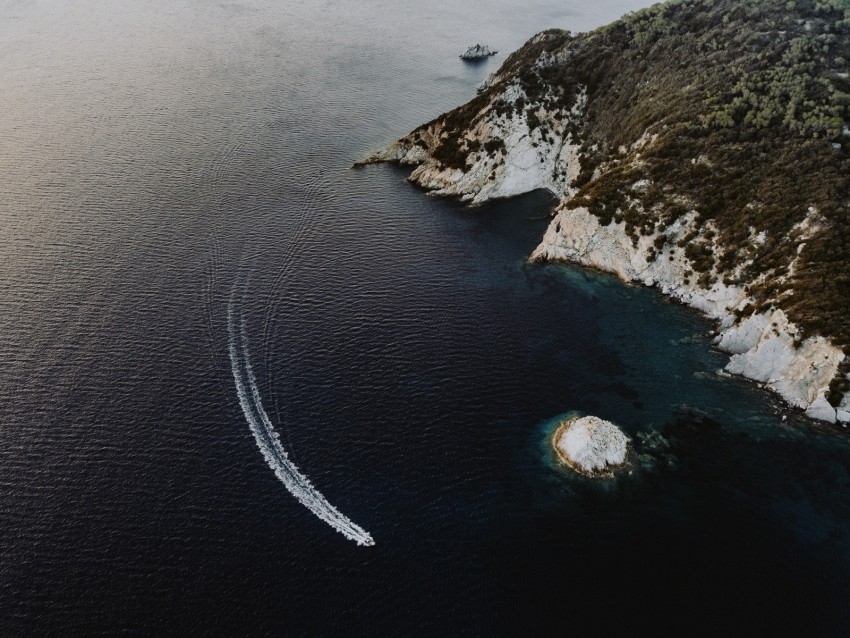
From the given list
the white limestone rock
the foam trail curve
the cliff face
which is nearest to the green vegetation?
the cliff face

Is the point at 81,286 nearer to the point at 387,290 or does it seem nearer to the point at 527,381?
the point at 387,290

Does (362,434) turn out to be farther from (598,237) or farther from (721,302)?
(721,302)

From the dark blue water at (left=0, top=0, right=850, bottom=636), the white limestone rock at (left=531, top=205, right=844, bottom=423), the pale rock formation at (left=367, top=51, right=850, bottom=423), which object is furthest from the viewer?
the pale rock formation at (left=367, top=51, right=850, bottom=423)

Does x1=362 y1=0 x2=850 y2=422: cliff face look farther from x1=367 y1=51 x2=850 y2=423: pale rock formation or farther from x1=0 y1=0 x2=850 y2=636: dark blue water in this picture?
x1=0 y1=0 x2=850 y2=636: dark blue water

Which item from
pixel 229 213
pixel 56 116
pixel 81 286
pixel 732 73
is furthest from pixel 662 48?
pixel 56 116

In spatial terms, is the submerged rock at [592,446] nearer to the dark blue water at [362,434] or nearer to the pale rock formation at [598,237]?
the dark blue water at [362,434]
